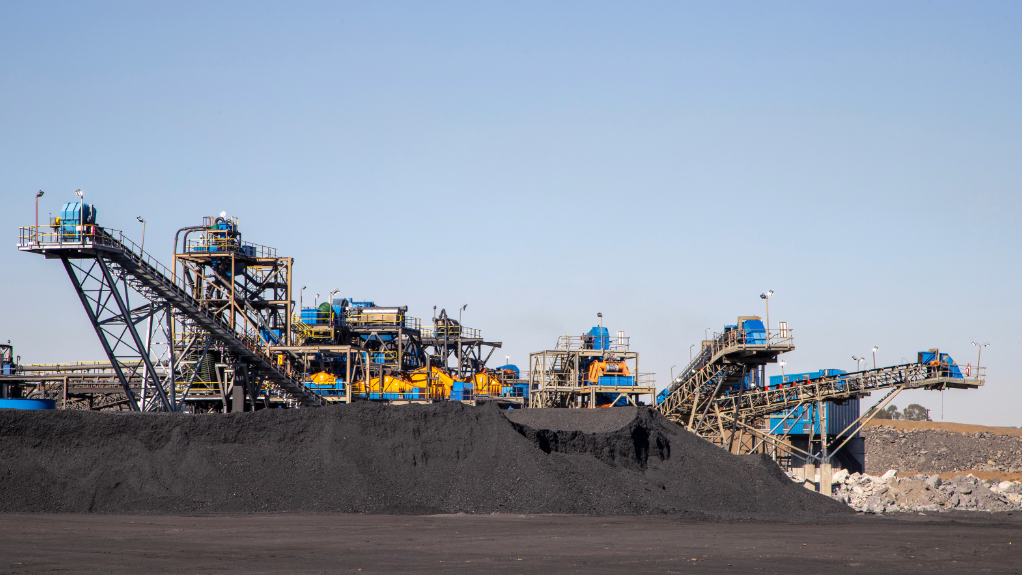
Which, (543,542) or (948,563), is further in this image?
(543,542)

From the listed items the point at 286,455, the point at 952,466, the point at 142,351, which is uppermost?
Answer: the point at 142,351

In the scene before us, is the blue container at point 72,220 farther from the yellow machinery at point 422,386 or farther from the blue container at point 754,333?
the blue container at point 754,333

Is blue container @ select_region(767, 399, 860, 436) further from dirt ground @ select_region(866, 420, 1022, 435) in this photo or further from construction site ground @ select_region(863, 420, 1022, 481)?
dirt ground @ select_region(866, 420, 1022, 435)

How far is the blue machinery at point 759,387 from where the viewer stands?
39656mm

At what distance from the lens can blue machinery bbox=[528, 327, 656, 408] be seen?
4803cm

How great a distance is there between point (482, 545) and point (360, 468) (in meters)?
10.8

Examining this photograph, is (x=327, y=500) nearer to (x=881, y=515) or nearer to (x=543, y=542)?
(x=543, y=542)

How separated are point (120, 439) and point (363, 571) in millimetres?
17596

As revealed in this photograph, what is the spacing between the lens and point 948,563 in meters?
19.9

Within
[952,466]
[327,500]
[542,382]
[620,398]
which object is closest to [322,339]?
[542,382]

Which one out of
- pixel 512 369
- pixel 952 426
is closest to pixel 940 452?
pixel 952 426

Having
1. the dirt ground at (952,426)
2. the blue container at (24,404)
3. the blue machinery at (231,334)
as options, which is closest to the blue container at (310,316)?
the blue machinery at (231,334)

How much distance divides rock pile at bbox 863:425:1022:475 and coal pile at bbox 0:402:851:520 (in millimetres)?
38341

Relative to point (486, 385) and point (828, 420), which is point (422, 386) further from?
point (828, 420)
